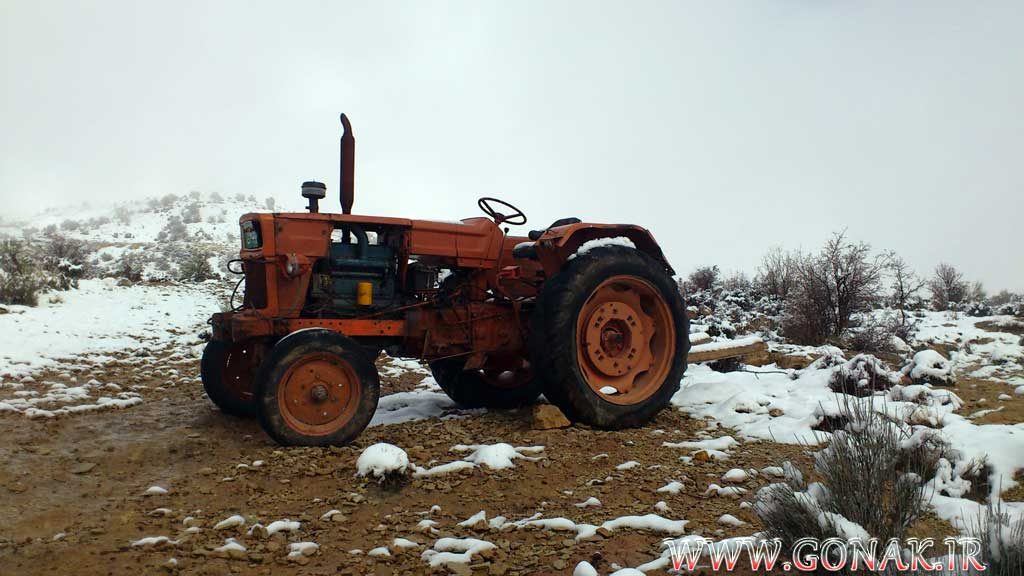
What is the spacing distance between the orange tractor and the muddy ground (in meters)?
0.30

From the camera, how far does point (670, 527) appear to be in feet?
9.24

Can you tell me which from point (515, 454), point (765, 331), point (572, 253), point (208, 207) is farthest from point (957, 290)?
point (208, 207)

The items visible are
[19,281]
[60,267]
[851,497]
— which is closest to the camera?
[851,497]

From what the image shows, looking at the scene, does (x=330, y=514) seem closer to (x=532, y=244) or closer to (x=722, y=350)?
(x=532, y=244)

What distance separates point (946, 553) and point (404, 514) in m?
2.21

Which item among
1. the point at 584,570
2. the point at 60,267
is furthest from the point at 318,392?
the point at 60,267

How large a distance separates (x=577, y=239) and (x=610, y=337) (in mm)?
829

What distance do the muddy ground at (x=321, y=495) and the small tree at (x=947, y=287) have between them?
16.4 m

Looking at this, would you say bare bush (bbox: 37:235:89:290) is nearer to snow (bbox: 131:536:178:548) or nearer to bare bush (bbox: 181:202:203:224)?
snow (bbox: 131:536:178:548)

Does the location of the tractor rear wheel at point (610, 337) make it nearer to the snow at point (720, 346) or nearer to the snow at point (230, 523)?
the snow at point (720, 346)

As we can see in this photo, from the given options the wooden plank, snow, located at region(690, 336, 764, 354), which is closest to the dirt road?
the wooden plank

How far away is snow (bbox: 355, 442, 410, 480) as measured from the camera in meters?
3.53

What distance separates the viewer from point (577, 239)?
5.20 metres

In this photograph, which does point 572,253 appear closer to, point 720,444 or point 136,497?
point 720,444
